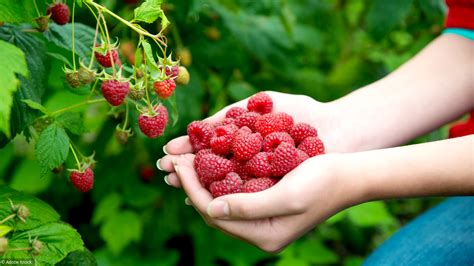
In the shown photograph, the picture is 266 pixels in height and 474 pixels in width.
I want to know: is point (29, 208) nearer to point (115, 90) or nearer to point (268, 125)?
point (115, 90)

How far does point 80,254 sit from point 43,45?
43cm

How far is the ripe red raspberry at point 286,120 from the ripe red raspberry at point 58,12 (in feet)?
1.77

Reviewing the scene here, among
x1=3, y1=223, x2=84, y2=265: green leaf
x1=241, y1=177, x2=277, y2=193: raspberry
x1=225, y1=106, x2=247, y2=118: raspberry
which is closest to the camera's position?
x1=3, y1=223, x2=84, y2=265: green leaf

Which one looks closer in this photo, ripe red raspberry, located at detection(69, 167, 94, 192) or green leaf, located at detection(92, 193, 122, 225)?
ripe red raspberry, located at detection(69, 167, 94, 192)

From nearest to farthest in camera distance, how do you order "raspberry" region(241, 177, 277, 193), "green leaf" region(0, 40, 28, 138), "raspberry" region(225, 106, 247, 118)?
"green leaf" region(0, 40, 28, 138), "raspberry" region(241, 177, 277, 193), "raspberry" region(225, 106, 247, 118)

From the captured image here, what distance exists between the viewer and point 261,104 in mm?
1393

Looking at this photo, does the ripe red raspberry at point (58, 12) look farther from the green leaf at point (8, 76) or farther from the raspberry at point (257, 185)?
the raspberry at point (257, 185)

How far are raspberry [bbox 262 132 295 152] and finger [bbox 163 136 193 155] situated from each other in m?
0.19

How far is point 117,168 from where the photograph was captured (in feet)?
6.46

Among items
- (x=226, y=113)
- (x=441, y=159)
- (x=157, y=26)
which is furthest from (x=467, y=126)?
(x=157, y=26)

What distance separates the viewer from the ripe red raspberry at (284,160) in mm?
1187

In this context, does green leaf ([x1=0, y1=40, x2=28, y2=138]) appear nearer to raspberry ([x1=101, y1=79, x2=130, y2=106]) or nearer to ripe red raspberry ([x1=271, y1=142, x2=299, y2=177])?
raspberry ([x1=101, y1=79, x2=130, y2=106])

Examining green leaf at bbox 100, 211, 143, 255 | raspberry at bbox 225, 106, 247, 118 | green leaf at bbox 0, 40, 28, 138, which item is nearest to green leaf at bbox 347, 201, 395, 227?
green leaf at bbox 100, 211, 143, 255

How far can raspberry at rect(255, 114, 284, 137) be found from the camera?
131cm
